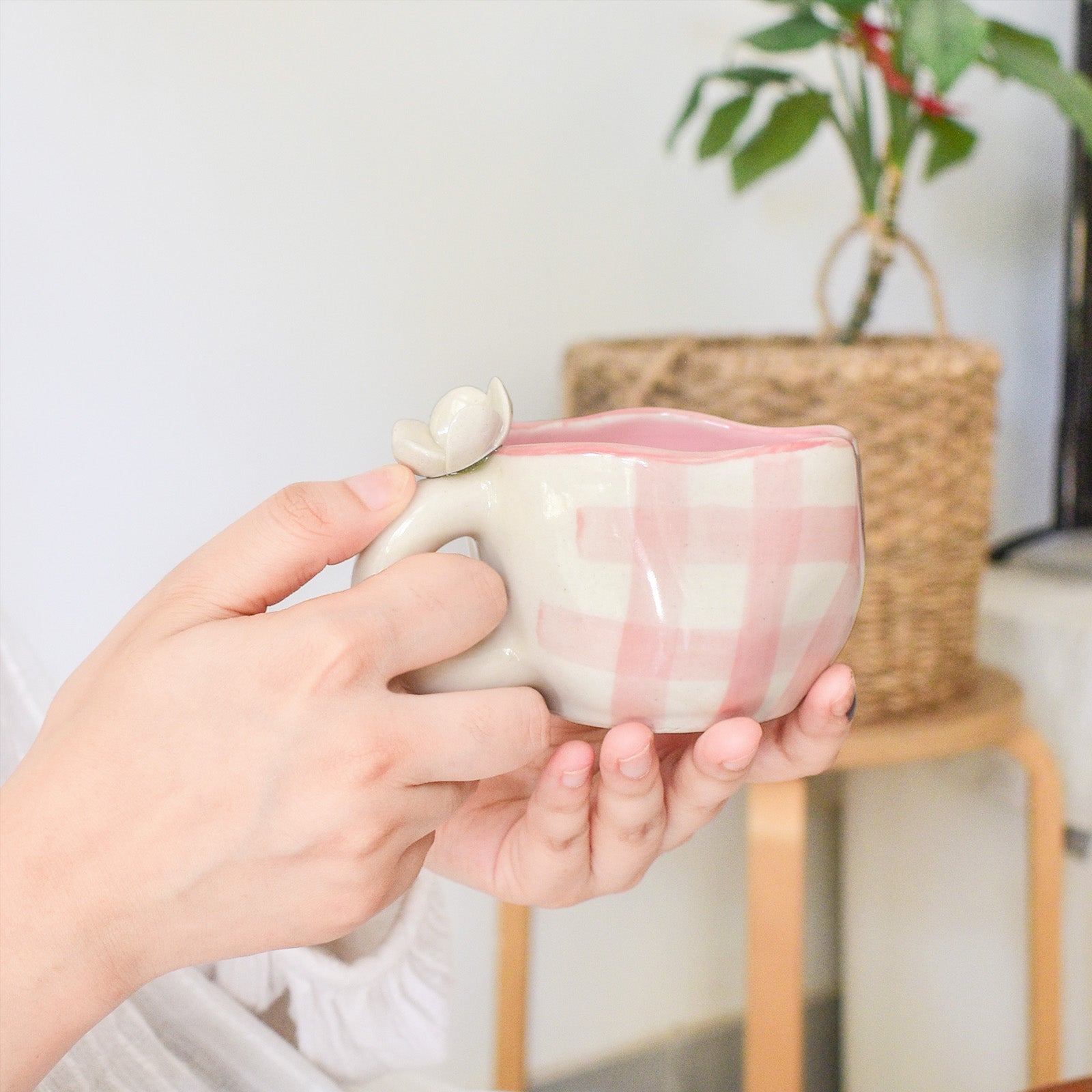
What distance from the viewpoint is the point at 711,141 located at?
0.90 metres

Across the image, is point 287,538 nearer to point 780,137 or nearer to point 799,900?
point 799,900

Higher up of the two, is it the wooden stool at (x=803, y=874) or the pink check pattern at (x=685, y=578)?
the pink check pattern at (x=685, y=578)

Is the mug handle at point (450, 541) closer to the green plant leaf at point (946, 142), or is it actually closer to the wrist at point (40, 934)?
the wrist at point (40, 934)

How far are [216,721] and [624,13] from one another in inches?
33.0

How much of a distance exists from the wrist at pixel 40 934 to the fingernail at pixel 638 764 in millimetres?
187

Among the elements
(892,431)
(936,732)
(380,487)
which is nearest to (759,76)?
(892,431)

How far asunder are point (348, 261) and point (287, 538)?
494 mm

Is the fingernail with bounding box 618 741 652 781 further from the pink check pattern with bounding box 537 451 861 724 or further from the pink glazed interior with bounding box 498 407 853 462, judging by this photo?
the pink glazed interior with bounding box 498 407 853 462

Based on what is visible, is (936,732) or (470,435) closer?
(470,435)

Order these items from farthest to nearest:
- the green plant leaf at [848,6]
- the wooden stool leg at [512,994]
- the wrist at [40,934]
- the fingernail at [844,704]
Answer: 1. the wooden stool leg at [512,994]
2. the green plant leaf at [848,6]
3. the fingernail at [844,704]
4. the wrist at [40,934]

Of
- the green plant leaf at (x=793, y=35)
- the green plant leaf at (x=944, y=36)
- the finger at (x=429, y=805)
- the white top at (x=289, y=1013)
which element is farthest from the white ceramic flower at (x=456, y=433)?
the green plant leaf at (x=793, y=35)

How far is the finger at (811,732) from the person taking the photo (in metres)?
0.43

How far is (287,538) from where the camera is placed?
38cm

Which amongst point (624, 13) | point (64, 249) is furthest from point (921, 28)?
point (64, 249)
